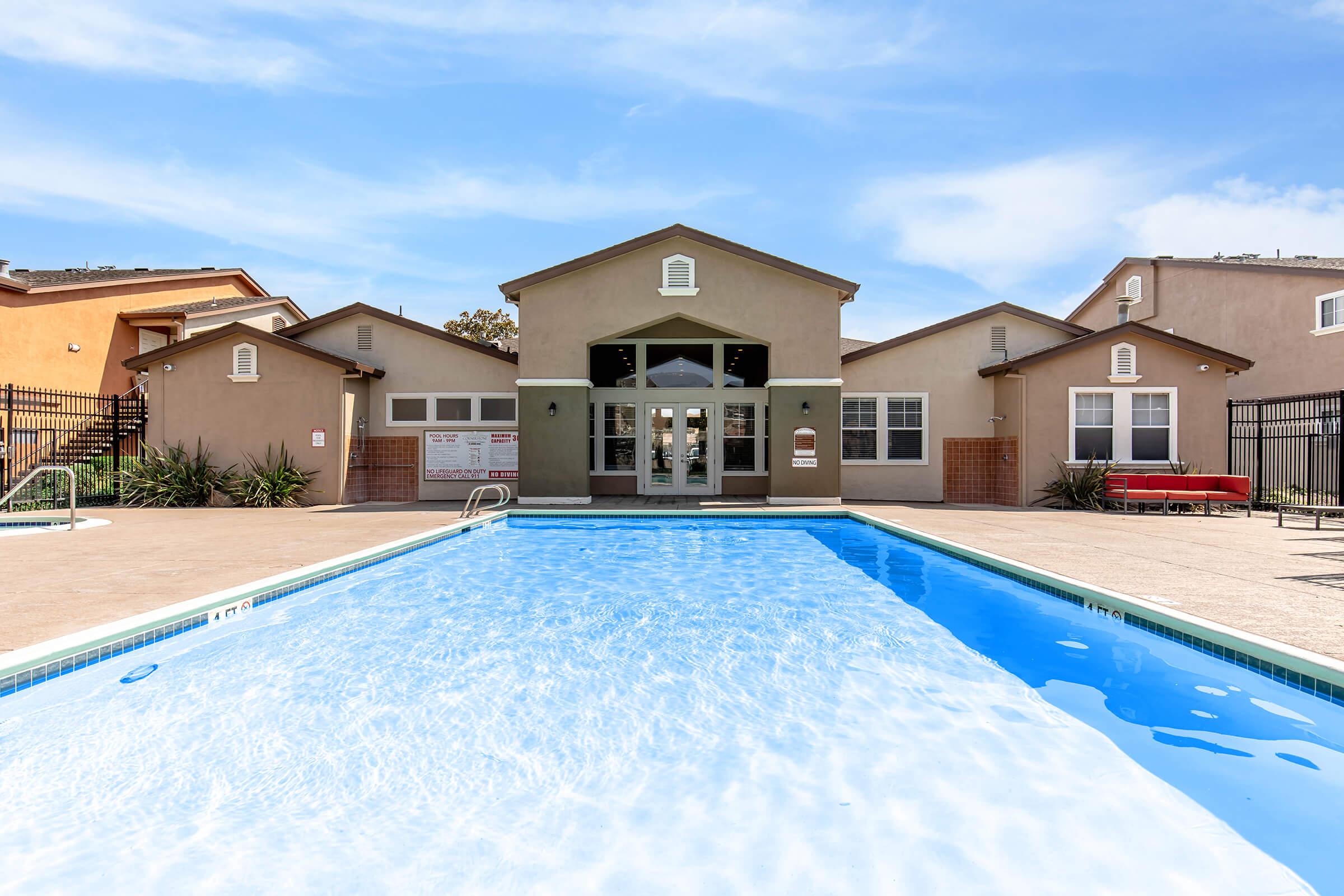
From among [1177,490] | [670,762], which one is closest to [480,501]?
[670,762]

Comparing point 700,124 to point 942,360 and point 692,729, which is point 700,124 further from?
point 692,729

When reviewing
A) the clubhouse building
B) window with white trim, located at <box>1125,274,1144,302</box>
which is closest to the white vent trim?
the clubhouse building

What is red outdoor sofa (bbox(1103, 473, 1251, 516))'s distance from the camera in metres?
12.6

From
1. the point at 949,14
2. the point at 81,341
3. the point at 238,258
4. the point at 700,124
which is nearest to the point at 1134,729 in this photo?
the point at 949,14

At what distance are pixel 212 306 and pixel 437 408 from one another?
11.0 m

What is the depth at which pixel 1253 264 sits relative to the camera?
18.0 metres

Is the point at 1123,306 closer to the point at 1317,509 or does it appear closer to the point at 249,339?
the point at 1317,509

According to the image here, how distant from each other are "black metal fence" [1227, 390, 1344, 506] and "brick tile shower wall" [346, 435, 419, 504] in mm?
17992

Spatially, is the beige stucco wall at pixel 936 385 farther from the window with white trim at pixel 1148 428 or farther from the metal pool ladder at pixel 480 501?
the metal pool ladder at pixel 480 501

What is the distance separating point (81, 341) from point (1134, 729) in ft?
79.5

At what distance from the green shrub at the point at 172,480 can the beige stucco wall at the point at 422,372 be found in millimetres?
3189

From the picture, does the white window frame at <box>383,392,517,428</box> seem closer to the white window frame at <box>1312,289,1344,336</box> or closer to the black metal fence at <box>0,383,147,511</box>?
the black metal fence at <box>0,383,147,511</box>

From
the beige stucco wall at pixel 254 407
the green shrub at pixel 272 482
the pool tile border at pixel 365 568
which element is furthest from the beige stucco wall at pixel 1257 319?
the green shrub at pixel 272 482

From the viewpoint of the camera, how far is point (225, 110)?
44.1ft
